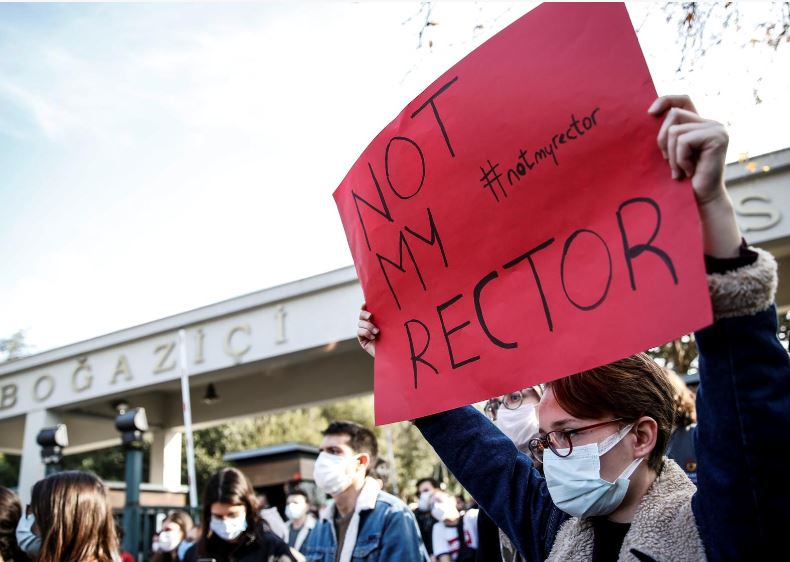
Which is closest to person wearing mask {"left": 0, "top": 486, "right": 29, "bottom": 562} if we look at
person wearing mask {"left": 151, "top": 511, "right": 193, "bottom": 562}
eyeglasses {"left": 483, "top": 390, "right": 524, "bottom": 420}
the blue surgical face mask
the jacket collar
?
the blue surgical face mask

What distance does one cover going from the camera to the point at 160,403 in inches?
572

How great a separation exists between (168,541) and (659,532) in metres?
7.49

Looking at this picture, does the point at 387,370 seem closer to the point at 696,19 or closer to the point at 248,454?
the point at 696,19

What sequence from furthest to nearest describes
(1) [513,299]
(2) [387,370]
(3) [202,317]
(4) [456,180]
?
(3) [202,317]
(2) [387,370]
(4) [456,180]
(1) [513,299]

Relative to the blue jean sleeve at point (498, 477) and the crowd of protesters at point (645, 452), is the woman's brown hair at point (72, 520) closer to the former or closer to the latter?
the crowd of protesters at point (645, 452)

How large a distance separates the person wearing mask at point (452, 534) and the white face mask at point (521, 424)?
3656 millimetres

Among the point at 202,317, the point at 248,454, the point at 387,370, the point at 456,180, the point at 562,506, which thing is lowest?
the point at 562,506

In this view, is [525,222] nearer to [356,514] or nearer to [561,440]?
[561,440]

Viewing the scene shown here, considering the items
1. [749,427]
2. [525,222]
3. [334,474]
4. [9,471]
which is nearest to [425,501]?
[334,474]

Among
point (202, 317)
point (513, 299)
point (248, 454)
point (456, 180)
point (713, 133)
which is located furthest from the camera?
point (248, 454)

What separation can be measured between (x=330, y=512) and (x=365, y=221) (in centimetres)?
230

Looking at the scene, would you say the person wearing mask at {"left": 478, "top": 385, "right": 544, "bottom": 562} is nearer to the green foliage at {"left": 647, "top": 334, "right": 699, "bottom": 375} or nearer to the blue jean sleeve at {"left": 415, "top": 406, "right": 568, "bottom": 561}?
the blue jean sleeve at {"left": 415, "top": 406, "right": 568, "bottom": 561}

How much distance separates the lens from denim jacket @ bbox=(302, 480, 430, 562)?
328 centimetres

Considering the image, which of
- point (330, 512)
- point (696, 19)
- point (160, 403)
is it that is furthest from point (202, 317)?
point (696, 19)
